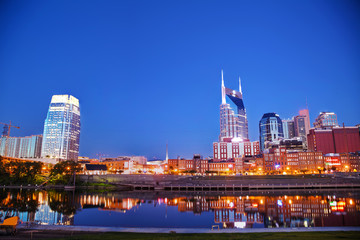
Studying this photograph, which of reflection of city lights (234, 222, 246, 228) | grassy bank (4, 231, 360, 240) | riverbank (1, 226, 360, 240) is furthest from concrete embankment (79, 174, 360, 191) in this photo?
grassy bank (4, 231, 360, 240)

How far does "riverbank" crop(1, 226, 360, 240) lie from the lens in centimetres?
1791

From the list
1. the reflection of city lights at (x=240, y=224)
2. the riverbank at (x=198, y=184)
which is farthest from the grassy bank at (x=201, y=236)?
the riverbank at (x=198, y=184)

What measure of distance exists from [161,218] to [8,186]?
76283mm

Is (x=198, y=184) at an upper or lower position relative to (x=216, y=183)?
lower

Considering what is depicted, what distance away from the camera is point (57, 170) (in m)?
102

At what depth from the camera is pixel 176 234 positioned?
63.1 ft

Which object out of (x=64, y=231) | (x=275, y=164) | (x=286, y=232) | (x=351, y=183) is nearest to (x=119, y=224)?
(x=64, y=231)

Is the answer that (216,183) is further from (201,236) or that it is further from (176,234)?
(201,236)

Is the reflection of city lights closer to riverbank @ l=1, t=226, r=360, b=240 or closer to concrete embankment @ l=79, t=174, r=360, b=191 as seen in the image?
riverbank @ l=1, t=226, r=360, b=240

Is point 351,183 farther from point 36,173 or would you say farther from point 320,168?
point 36,173

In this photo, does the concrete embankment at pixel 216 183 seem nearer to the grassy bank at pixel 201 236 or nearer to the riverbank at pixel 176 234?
the riverbank at pixel 176 234

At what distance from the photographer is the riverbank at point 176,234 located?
58.7ft

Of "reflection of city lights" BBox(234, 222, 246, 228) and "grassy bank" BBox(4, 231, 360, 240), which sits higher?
"grassy bank" BBox(4, 231, 360, 240)

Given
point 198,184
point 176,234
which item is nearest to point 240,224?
point 176,234
